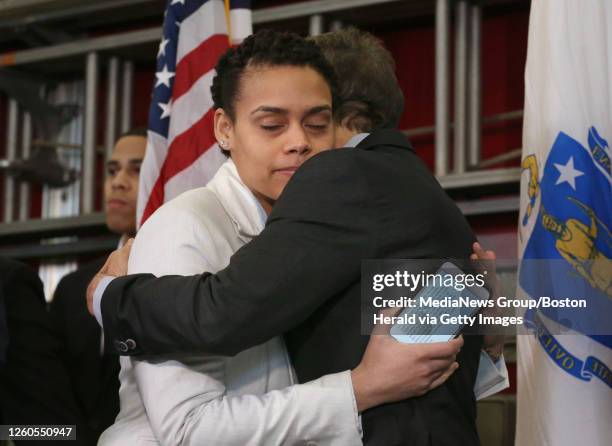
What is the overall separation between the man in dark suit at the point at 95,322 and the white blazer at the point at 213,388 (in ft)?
4.69

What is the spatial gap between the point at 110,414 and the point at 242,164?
1.48m

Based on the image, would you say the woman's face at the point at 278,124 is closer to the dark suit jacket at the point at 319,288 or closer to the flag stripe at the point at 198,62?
the dark suit jacket at the point at 319,288

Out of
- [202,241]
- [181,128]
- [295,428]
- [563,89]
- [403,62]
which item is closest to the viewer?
[295,428]

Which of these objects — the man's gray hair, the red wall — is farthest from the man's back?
the red wall

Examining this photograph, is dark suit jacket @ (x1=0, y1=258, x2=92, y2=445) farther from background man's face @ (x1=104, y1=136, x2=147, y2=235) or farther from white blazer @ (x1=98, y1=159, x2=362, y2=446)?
white blazer @ (x1=98, y1=159, x2=362, y2=446)

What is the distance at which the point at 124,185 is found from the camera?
3660 millimetres

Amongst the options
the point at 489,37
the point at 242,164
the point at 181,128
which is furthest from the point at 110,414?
the point at 489,37

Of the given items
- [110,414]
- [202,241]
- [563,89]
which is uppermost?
[563,89]

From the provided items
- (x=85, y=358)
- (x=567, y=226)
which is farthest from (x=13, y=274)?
(x=567, y=226)

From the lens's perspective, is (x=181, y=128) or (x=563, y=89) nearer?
(x=563, y=89)

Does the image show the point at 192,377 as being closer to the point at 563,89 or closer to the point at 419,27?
the point at 563,89

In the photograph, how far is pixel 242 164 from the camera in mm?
1821

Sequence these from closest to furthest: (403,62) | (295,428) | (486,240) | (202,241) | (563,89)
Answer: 1. (295,428)
2. (202,241)
3. (563,89)
4. (486,240)
5. (403,62)

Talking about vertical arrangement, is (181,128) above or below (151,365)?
above
